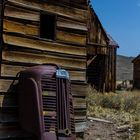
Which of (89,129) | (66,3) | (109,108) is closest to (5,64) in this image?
(66,3)

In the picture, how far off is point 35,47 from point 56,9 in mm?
1142

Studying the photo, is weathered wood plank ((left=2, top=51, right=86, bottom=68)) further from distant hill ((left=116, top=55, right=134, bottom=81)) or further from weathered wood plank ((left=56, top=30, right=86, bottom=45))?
distant hill ((left=116, top=55, right=134, bottom=81))

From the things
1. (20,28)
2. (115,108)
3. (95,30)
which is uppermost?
(95,30)

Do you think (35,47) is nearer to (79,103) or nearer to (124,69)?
(79,103)

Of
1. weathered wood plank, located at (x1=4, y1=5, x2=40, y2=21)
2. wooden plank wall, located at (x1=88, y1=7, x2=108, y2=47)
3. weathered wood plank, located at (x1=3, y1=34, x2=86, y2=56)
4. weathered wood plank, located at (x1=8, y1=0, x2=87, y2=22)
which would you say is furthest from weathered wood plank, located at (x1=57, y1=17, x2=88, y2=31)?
wooden plank wall, located at (x1=88, y1=7, x2=108, y2=47)

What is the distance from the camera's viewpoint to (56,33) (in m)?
10.3

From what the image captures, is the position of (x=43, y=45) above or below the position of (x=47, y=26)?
below

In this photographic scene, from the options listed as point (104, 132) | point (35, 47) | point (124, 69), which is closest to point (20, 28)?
point (35, 47)

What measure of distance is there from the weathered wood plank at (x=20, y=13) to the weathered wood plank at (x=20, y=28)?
16cm

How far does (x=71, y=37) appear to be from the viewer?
1072 centimetres

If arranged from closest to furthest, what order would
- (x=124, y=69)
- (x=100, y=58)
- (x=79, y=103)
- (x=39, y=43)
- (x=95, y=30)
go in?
(x=39, y=43) → (x=79, y=103) → (x=95, y=30) → (x=100, y=58) → (x=124, y=69)

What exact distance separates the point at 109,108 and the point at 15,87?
816cm

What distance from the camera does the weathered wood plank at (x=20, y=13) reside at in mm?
9391

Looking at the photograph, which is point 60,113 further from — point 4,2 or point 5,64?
point 4,2
